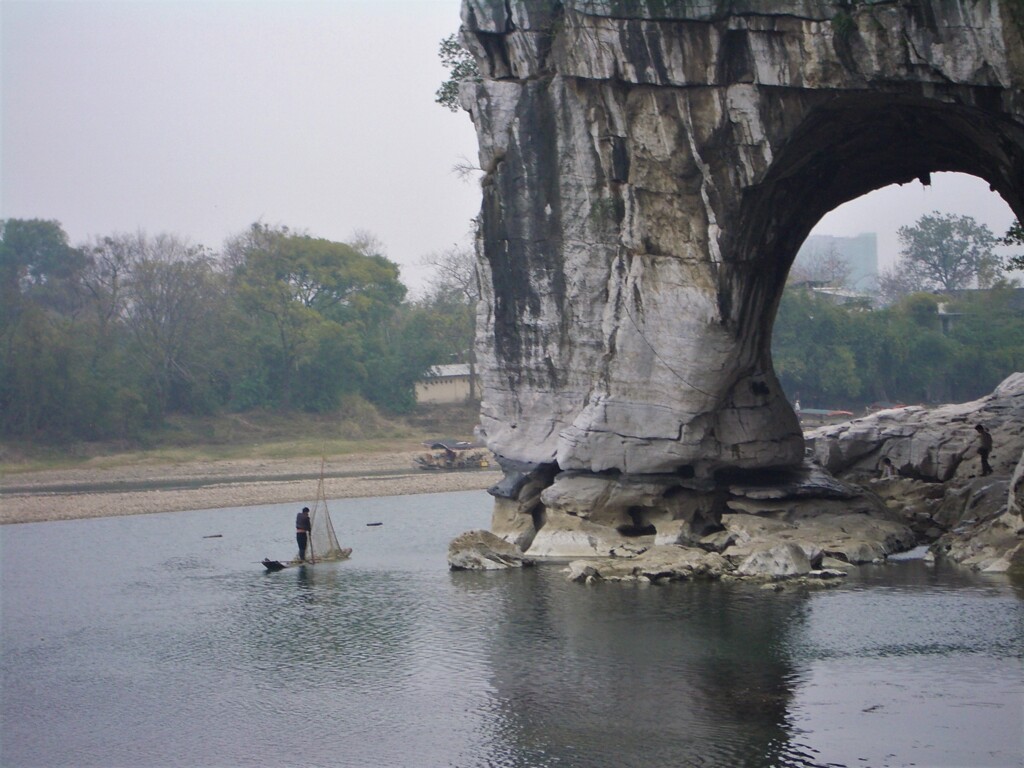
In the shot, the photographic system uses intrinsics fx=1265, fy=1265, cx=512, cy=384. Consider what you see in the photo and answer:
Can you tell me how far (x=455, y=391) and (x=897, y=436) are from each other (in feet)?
139

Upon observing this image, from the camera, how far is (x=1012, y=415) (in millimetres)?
29562

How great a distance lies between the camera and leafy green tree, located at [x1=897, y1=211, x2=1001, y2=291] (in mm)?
86500

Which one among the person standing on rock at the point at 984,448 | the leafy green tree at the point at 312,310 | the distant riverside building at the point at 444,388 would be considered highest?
the leafy green tree at the point at 312,310

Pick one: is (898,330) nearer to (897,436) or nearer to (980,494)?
(897,436)

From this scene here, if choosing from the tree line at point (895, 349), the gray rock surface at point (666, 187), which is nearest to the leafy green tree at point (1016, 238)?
the gray rock surface at point (666, 187)

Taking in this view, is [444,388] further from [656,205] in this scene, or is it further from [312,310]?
[656,205]

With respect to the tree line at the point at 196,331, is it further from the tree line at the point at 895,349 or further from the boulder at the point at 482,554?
the boulder at the point at 482,554

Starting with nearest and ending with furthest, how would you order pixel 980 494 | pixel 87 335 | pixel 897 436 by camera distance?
pixel 980 494 < pixel 897 436 < pixel 87 335

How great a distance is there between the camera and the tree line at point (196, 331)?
57.2m

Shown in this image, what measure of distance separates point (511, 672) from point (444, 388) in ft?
175

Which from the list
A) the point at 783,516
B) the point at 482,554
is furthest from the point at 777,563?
the point at 482,554

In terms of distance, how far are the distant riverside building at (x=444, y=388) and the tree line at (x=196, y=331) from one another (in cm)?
111

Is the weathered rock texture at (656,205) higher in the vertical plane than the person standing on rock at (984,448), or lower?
higher

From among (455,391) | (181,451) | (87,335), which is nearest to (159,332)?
(87,335)
